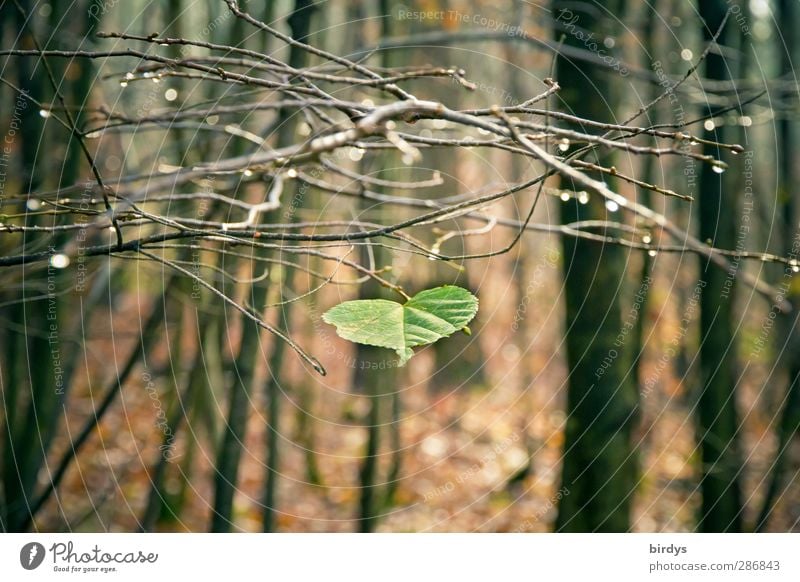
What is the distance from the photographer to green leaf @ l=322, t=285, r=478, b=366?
2.35 feet

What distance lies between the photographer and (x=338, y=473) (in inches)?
190

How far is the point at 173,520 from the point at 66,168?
2273mm

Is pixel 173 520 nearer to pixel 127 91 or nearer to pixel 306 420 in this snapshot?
pixel 306 420

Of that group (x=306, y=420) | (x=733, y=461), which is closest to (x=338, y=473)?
(x=306, y=420)
